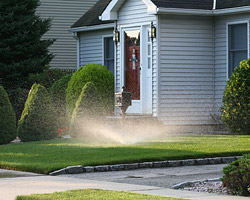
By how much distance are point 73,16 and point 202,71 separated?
41.1 ft

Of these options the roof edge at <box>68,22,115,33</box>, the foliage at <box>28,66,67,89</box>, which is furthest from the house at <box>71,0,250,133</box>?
the foliage at <box>28,66,67,89</box>

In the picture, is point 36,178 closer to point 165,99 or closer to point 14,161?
point 14,161

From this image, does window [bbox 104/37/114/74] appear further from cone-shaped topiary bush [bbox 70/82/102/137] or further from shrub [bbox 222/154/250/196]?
shrub [bbox 222/154/250/196]

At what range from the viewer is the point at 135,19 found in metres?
22.6

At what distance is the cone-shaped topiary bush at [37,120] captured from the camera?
1881 cm

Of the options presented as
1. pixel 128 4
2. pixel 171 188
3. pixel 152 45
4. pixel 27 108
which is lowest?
pixel 171 188

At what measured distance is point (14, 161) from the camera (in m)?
13.4

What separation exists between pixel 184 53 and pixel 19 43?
8.40m

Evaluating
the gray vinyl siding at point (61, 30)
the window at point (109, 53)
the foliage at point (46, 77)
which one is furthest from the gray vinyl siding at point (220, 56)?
the gray vinyl siding at point (61, 30)

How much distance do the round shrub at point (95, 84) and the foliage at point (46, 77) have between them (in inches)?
117

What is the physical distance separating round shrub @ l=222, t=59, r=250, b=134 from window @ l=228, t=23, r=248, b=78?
1575mm

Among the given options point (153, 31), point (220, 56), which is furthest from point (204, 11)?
point (153, 31)

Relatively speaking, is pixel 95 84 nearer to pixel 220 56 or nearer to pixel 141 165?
pixel 220 56

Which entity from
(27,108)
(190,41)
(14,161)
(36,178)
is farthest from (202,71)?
(36,178)
